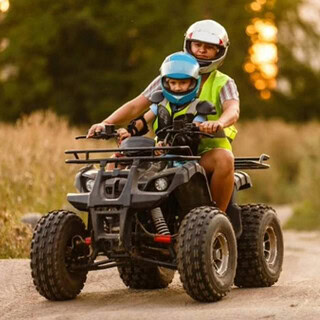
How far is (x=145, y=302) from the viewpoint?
835 centimetres

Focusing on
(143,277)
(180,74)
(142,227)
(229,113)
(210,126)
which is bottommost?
(143,277)

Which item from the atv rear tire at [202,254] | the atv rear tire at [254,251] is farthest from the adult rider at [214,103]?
the atv rear tire at [202,254]

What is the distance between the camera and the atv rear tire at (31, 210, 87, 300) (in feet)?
26.6

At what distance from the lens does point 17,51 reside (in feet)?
125

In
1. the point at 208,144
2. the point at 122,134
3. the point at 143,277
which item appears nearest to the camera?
the point at 208,144

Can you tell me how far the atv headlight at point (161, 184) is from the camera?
26.7 feet

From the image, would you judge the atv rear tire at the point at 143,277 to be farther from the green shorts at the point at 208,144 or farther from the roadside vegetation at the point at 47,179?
the roadside vegetation at the point at 47,179

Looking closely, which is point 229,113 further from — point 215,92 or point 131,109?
point 131,109

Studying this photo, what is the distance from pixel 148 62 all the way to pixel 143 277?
3139cm

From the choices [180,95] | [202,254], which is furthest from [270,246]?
[202,254]

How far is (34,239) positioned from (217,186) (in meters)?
1.37

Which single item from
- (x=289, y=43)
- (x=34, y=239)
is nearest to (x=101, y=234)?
(x=34, y=239)

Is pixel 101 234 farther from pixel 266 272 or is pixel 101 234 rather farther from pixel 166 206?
pixel 266 272

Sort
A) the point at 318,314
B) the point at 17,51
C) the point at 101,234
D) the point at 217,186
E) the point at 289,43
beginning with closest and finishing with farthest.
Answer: the point at 318,314 < the point at 101,234 < the point at 217,186 < the point at 17,51 < the point at 289,43
